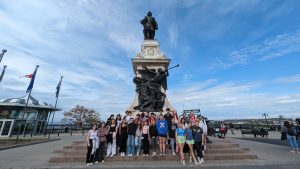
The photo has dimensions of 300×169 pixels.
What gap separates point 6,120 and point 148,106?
2723cm

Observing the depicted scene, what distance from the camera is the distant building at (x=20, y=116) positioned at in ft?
94.9

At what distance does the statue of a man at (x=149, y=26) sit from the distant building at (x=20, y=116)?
982 inches

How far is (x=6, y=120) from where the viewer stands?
1141 inches

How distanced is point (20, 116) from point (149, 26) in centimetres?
2824

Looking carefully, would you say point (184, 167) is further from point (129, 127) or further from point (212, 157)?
point (129, 127)

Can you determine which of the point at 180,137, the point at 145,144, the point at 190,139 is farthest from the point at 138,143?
the point at 190,139

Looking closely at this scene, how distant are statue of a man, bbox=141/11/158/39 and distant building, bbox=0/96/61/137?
24941mm

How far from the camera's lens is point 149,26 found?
1691cm

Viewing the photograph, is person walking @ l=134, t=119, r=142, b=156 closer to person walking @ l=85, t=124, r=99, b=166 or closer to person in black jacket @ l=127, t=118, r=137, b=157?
A: person in black jacket @ l=127, t=118, r=137, b=157

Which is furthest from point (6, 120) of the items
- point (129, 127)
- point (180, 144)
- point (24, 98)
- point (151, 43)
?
point (180, 144)

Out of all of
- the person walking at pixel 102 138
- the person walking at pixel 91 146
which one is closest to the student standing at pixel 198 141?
the person walking at pixel 102 138

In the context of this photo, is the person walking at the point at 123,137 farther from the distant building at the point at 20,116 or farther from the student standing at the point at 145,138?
the distant building at the point at 20,116

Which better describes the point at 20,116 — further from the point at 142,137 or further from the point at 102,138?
the point at 142,137

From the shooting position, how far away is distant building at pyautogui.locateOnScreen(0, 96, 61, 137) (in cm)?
2894
